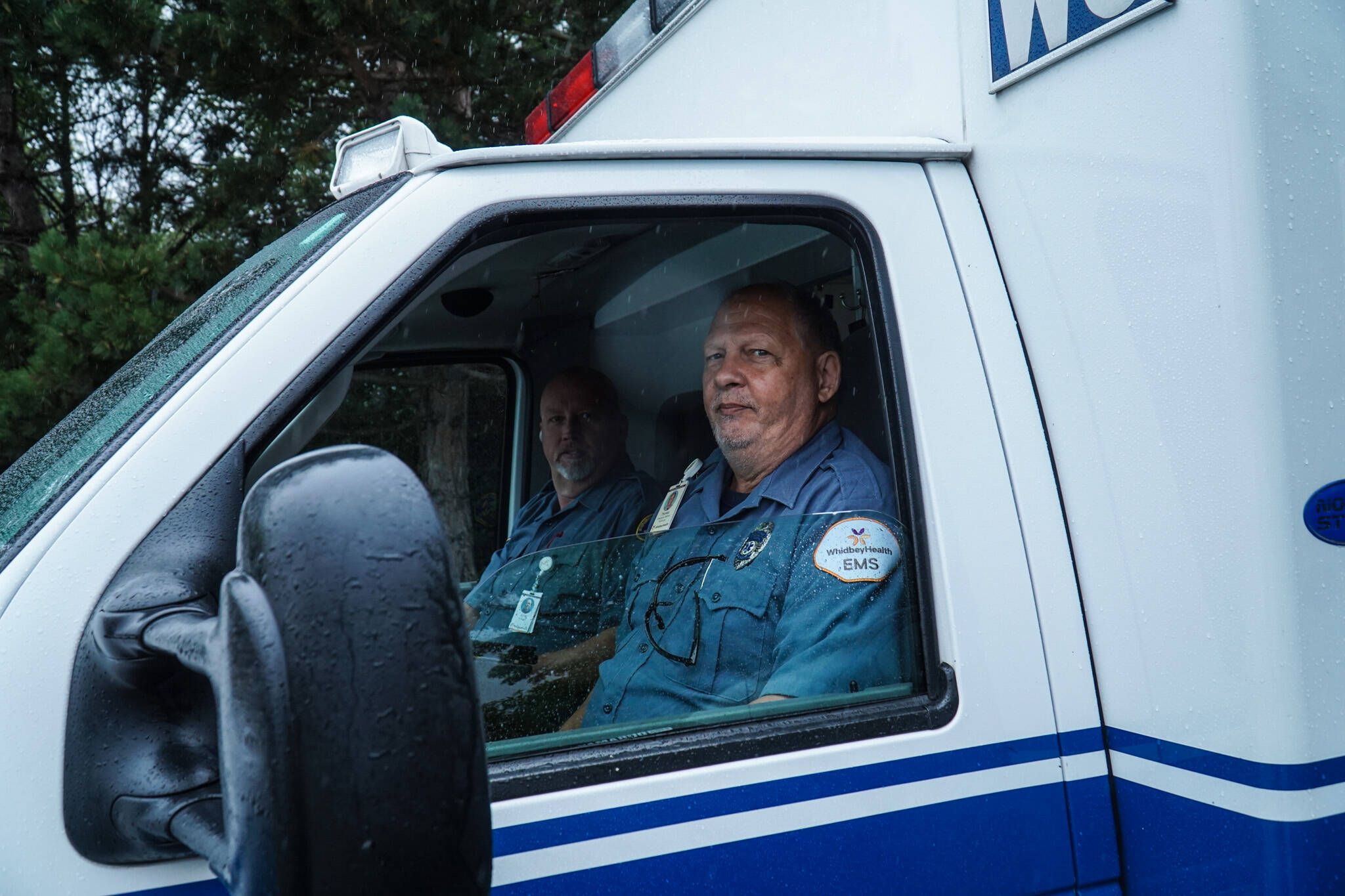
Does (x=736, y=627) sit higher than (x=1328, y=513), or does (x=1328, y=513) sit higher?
(x=1328, y=513)

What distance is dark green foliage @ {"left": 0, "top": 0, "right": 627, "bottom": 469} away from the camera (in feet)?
18.1

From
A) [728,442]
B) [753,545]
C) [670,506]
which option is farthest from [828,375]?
[753,545]

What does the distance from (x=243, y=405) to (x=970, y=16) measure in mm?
1148

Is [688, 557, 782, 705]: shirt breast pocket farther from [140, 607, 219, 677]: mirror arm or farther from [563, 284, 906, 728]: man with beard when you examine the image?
[140, 607, 219, 677]: mirror arm

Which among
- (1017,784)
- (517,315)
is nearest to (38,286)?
(517,315)

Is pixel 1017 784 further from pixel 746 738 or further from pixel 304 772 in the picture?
pixel 304 772

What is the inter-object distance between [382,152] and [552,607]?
731 millimetres

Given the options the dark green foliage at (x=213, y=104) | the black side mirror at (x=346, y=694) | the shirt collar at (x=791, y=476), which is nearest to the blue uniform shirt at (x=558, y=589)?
the shirt collar at (x=791, y=476)

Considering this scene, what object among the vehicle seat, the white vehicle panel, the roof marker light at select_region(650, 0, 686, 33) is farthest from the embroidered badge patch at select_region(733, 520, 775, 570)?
the roof marker light at select_region(650, 0, 686, 33)

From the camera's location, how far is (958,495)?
1464 millimetres

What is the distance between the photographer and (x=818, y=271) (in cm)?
229

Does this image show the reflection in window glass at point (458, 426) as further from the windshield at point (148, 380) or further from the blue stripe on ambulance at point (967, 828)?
the blue stripe on ambulance at point (967, 828)

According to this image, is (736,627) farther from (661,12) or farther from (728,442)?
(661,12)

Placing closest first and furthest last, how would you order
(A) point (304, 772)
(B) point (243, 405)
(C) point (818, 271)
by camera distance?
(A) point (304, 772) < (B) point (243, 405) < (C) point (818, 271)
